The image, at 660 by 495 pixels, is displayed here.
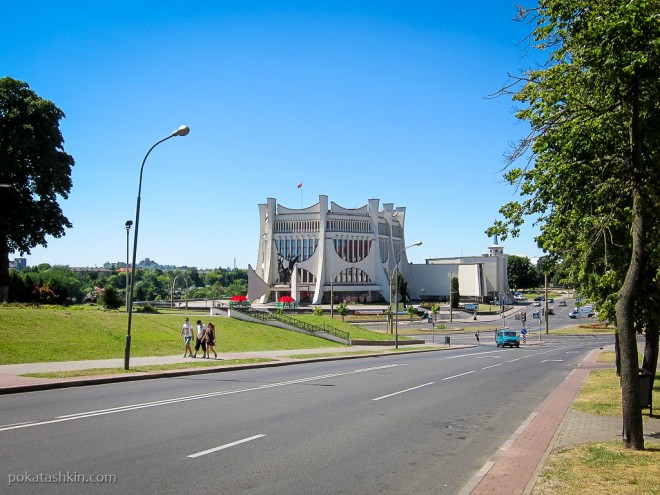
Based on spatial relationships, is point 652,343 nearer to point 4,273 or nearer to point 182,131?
point 182,131

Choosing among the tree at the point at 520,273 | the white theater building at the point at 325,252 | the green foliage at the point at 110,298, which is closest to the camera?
the green foliage at the point at 110,298

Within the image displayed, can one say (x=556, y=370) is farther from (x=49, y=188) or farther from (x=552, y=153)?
(x=49, y=188)

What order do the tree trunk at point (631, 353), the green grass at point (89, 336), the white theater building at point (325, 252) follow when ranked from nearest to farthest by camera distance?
1. the tree trunk at point (631, 353)
2. the green grass at point (89, 336)
3. the white theater building at point (325, 252)

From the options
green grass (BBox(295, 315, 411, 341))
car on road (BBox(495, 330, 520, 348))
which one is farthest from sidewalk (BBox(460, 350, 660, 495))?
car on road (BBox(495, 330, 520, 348))

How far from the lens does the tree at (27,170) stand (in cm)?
3366

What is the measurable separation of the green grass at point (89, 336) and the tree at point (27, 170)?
31.5 feet

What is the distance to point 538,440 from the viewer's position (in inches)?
393

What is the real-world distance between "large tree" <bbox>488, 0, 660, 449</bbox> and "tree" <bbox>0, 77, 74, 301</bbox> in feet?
104

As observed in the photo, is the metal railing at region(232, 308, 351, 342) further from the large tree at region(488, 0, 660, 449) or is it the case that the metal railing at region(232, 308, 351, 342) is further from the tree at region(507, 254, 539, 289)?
the tree at region(507, 254, 539, 289)

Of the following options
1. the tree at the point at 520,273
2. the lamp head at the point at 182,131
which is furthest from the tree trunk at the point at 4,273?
the tree at the point at 520,273

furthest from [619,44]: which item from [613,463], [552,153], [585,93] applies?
[613,463]

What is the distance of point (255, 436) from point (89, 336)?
17.6 meters

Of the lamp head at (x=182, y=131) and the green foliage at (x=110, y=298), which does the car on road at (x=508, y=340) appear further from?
the lamp head at (x=182, y=131)

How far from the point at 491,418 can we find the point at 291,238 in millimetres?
111320
